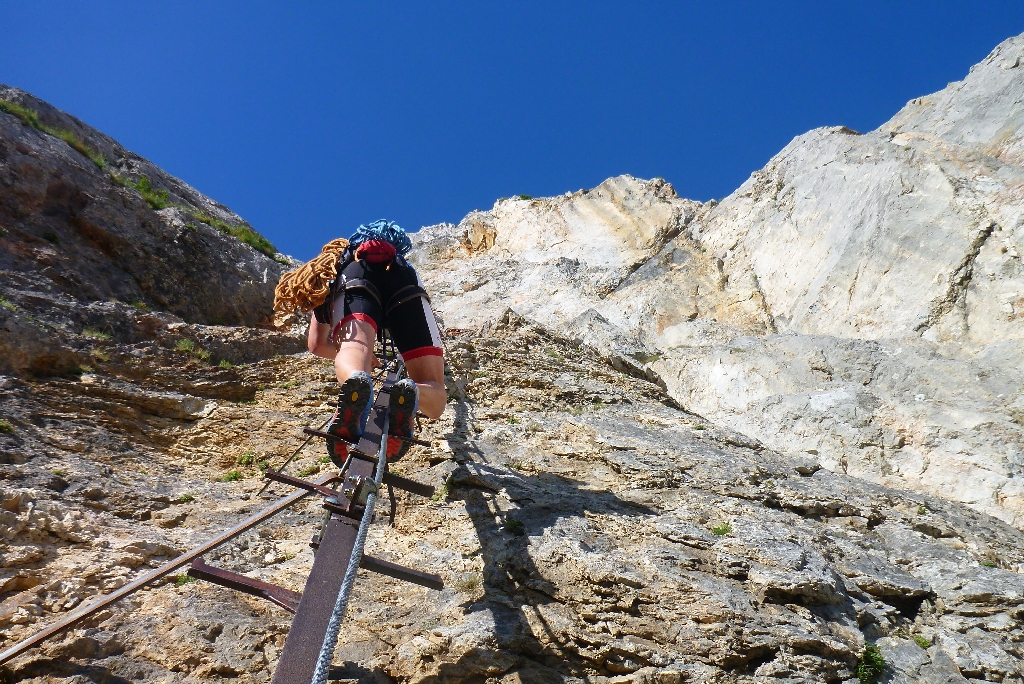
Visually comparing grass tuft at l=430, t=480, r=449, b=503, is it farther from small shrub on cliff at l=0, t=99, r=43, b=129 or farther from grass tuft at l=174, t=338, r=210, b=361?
small shrub on cliff at l=0, t=99, r=43, b=129

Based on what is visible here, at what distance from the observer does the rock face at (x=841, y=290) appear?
1052 centimetres

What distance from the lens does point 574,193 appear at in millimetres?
28859


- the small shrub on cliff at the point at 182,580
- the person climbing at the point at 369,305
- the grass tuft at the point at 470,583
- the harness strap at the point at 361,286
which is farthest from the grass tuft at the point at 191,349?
the grass tuft at the point at 470,583

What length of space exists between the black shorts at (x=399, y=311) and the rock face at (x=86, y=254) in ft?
10.1

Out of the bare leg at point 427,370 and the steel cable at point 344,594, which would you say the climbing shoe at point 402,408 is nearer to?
the steel cable at point 344,594

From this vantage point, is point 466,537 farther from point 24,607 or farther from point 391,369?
point 24,607

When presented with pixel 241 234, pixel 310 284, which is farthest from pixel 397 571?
pixel 241 234

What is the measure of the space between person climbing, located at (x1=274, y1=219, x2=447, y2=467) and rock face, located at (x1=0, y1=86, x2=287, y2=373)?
2549mm

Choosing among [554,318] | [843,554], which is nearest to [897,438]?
[843,554]

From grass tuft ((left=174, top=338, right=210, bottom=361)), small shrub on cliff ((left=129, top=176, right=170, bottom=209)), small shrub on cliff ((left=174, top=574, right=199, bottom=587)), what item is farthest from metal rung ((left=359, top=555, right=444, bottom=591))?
small shrub on cliff ((left=129, top=176, right=170, bottom=209))

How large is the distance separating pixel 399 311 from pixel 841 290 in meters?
13.5

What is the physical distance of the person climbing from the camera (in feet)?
17.0

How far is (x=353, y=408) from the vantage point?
13.7ft

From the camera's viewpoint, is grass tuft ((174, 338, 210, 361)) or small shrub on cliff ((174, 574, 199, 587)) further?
grass tuft ((174, 338, 210, 361))
